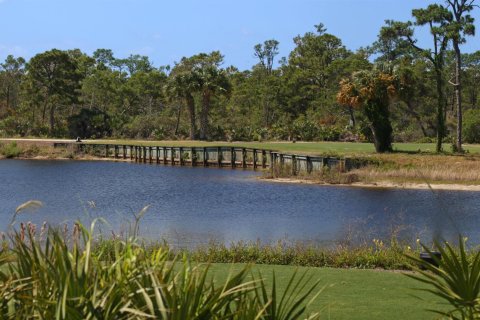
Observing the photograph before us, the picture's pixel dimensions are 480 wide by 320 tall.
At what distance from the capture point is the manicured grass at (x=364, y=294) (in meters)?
10.1

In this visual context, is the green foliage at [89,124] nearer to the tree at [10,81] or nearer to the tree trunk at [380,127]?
the tree at [10,81]

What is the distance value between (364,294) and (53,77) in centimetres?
8873

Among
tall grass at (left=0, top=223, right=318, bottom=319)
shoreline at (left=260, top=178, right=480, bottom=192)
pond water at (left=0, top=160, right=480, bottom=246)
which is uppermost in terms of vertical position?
tall grass at (left=0, top=223, right=318, bottom=319)

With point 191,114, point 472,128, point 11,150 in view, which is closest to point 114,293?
point 472,128

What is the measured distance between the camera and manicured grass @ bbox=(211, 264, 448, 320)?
10117 millimetres

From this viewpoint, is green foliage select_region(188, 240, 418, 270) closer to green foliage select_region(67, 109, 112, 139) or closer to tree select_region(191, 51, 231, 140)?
tree select_region(191, 51, 231, 140)

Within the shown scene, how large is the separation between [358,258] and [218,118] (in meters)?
85.6

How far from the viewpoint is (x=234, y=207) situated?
3388 centimetres

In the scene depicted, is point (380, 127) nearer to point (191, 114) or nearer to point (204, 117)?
point (204, 117)

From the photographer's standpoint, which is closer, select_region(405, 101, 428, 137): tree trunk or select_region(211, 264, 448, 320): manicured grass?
select_region(211, 264, 448, 320): manicured grass

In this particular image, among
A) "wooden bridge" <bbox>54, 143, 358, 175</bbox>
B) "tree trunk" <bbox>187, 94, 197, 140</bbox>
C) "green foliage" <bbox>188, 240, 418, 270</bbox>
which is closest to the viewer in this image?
"green foliage" <bbox>188, 240, 418, 270</bbox>

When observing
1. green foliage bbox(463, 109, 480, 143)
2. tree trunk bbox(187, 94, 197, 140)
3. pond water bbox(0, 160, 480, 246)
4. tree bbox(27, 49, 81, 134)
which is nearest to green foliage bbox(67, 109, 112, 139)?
tree bbox(27, 49, 81, 134)

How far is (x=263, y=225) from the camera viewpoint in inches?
1083

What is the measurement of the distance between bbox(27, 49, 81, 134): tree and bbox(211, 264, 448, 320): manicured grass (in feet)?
277
